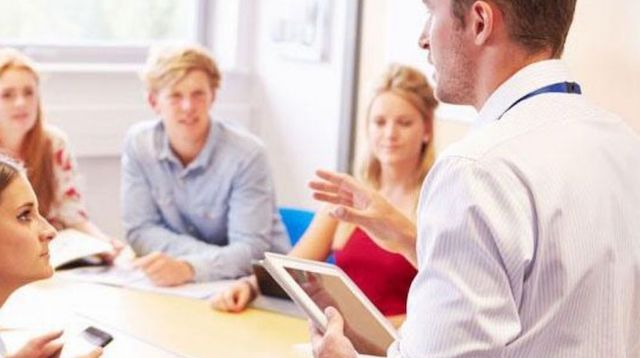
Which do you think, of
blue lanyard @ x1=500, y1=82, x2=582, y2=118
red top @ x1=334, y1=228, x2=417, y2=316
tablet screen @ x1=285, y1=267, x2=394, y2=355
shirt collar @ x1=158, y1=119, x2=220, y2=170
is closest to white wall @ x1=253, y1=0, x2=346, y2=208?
shirt collar @ x1=158, y1=119, x2=220, y2=170

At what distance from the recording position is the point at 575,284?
1.44 m

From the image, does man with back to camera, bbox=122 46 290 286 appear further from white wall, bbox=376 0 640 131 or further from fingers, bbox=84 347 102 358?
fingers, bbox=84 347 102 358

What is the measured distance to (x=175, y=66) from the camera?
3.50 metres

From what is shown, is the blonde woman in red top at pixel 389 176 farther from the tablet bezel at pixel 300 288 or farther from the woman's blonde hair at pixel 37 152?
the woman's blonde hair at pixel 37 152

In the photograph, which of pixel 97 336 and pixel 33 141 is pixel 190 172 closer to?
pixel 33 141

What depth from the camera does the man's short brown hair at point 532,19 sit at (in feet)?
4.97

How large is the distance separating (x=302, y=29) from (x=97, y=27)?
0.88m

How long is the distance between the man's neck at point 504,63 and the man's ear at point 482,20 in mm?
32

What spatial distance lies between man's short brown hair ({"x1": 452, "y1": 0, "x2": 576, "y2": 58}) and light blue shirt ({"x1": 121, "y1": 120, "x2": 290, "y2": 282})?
1.94 meters

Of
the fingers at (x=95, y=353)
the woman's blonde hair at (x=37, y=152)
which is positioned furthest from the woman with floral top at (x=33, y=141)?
the fingers at (x=95, y=353)

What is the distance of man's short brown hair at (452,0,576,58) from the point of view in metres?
1.52

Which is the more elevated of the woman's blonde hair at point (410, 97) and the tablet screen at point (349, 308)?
the woman's blonde hair at point (410, 97)

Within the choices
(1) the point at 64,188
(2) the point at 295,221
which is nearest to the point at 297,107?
(2) the point at 295,221

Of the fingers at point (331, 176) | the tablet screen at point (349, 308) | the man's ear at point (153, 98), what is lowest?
the tablet screen at point (349, 308)
